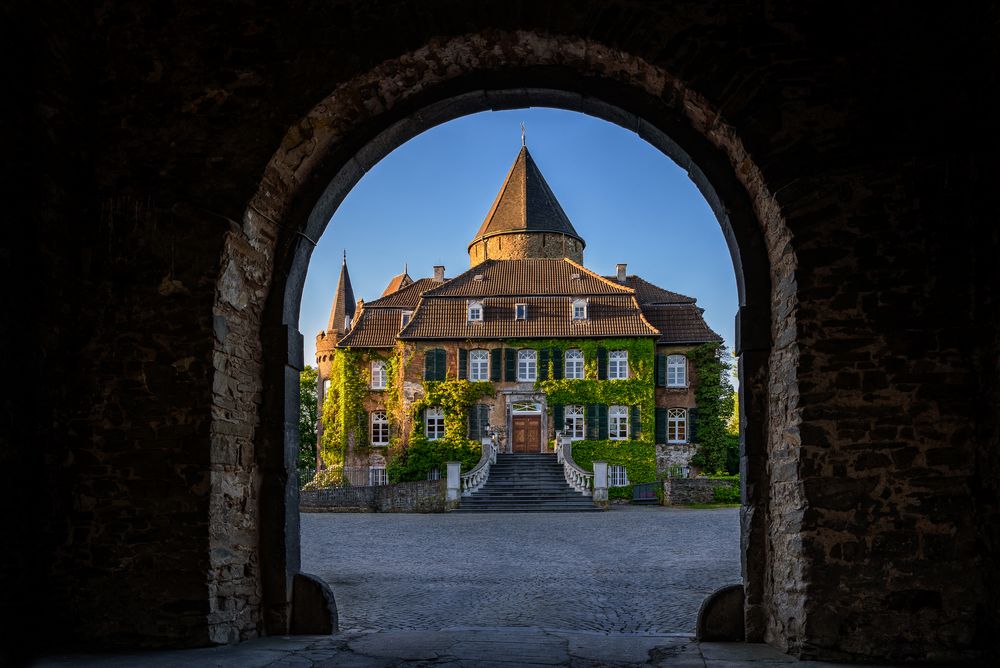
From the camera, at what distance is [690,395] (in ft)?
111

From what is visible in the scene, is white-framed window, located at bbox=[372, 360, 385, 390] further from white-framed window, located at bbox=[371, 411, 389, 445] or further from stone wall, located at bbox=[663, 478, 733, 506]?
stone wall, located at bbox=[663, 478, 733, 506]

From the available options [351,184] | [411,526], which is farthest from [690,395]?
[351,184]

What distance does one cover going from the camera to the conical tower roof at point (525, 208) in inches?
1738

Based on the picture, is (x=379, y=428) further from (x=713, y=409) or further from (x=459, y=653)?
(x=459, y=653)

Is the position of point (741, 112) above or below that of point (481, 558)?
above

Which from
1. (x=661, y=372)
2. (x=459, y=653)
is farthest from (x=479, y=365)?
(x=459, y=653)

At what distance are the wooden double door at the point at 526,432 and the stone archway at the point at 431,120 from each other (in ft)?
86.2

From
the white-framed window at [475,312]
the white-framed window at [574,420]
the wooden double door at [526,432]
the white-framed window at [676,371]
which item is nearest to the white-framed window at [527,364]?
the wooden double door at [526,432]

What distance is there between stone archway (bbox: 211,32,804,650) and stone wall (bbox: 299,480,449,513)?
62.5ft

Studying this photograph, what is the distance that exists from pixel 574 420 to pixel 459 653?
27271 millimetres

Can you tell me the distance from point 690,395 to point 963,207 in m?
28.7

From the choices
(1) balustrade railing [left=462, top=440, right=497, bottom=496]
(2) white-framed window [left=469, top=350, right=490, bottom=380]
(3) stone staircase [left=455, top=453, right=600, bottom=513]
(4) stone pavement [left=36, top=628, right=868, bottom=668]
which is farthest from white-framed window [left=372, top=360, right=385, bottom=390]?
(4) stone pavement [left=36, top=628, right=868, bottom=668]

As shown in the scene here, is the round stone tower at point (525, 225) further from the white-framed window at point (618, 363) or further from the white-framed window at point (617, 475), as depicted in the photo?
the white-framed window at point (617, 475)

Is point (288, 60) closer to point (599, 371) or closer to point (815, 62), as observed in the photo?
point (815, 62)
